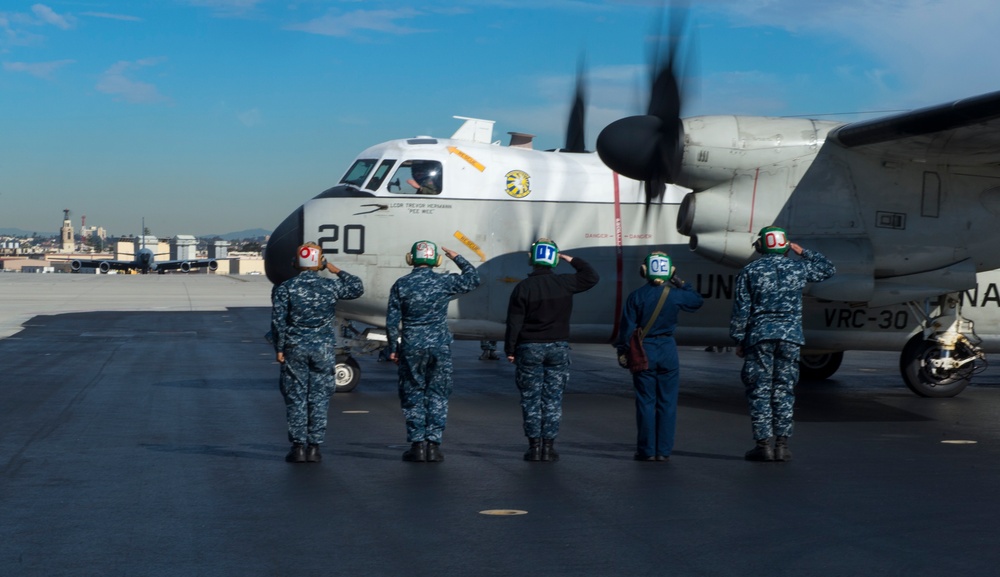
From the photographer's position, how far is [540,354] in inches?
378

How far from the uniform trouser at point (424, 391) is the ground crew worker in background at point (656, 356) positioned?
5.40 feet

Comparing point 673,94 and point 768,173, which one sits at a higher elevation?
point 673,94

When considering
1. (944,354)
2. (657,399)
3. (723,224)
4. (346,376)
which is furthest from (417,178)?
(944,354)

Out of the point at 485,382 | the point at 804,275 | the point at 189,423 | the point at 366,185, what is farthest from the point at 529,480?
the point at 485,382

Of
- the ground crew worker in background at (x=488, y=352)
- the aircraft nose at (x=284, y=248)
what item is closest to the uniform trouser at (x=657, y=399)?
the aircraft nose at (x=284, y=248)

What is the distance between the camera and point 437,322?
9.63m

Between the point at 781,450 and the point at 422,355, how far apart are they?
10.8ft

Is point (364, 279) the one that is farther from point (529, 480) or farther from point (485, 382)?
point (529, 480)

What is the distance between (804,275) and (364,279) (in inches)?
265

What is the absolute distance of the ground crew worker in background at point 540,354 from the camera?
377 inches

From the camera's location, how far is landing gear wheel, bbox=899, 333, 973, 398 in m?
14.7

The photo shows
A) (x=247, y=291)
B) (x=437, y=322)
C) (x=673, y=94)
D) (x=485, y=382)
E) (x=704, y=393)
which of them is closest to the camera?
(x=437, y=322)

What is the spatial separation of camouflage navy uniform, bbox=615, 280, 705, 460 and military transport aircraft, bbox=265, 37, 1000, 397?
379 centimetres

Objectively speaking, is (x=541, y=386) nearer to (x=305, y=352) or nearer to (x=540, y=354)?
(x=540, y=354)
